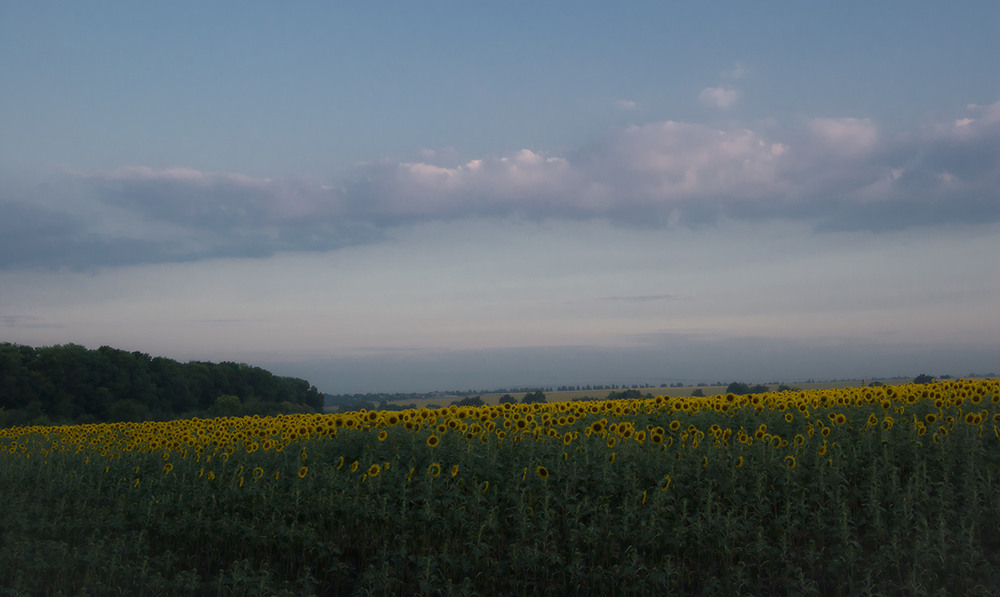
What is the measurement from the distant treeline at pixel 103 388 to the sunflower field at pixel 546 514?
95.0 ft

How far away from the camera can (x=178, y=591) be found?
798cm

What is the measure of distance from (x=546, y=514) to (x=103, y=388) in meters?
43.9

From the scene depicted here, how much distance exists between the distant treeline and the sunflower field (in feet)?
95.0

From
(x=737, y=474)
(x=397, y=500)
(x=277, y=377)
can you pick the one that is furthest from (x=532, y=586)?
(x=277, y=377)

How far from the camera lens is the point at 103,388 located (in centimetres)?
4366

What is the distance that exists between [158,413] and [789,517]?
4551cm

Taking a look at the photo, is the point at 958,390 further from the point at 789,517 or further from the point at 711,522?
the point at 711,522

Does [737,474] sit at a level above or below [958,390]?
below

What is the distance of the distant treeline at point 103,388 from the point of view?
40312 mm

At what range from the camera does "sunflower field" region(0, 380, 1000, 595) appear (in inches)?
304

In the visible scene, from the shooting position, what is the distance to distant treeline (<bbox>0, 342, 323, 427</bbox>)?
40.3m

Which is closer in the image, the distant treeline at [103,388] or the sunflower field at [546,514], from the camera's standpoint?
the sunflower field at [546,514]

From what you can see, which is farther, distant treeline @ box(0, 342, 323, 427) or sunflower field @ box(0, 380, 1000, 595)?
distant treeline @ box(0, 342, 323, 427)

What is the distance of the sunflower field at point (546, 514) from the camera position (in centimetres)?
772
